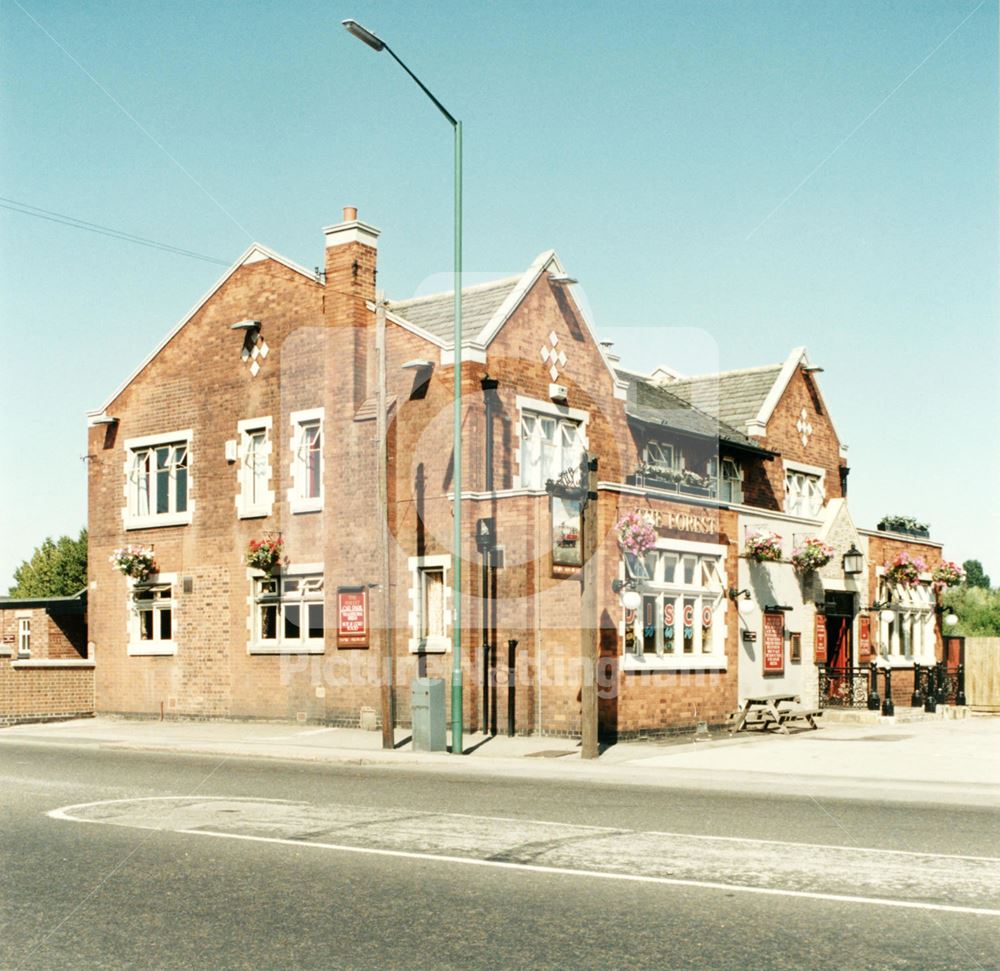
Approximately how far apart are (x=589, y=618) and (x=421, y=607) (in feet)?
21.4

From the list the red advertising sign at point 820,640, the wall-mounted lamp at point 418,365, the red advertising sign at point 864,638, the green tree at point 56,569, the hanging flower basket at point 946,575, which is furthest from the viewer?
the green tree at point 56,569

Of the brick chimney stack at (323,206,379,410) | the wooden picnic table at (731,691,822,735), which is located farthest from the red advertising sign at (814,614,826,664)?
the brick chimney stack at (323,206,379,410)

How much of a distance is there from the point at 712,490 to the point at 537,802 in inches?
734

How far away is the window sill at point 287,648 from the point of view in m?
27.3

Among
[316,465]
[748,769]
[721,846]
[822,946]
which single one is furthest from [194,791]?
[316,465]

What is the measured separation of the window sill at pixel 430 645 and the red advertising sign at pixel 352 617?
1.21m

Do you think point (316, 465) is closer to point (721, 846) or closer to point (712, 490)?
point (712, 490)

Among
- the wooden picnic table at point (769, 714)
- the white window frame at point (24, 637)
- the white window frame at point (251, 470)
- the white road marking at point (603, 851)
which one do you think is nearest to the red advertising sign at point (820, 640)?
the wooden picnic table at point (769, 714)

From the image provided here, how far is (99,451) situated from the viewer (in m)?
32.2

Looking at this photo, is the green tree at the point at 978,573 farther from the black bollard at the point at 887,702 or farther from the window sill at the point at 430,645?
the window sill at the point at 430,645

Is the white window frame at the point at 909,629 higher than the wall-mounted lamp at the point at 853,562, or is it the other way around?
the wall-mounted lamp at the point at 853,562

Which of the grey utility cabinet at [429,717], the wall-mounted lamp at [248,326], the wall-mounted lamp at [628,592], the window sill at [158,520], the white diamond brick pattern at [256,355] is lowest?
the grey utility cabinet at [429,717]

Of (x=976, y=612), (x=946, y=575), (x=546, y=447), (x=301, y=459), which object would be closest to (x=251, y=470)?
(x=301, y=459)

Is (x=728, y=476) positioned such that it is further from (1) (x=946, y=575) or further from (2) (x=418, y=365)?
(2) (x=418, y=365)
